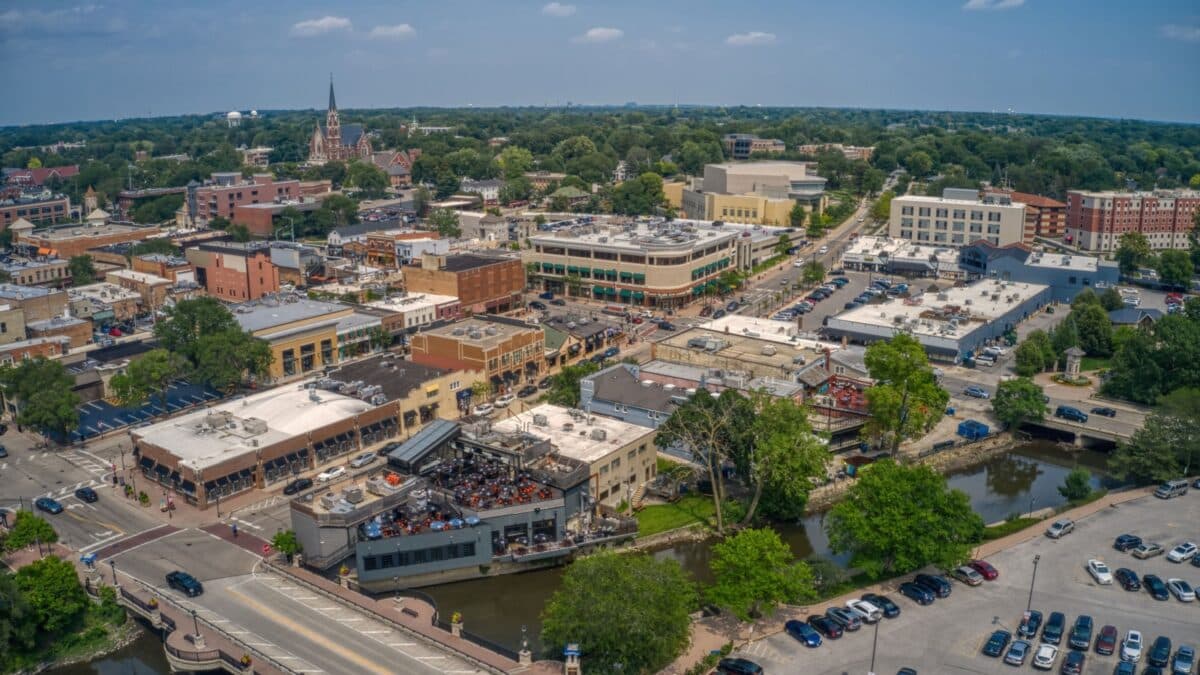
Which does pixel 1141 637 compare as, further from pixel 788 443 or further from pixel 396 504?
pixel 396 504

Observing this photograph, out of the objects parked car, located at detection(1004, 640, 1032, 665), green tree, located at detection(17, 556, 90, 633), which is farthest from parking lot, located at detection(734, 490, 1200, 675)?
green tree, located at detection(17, 556, 90, 633)

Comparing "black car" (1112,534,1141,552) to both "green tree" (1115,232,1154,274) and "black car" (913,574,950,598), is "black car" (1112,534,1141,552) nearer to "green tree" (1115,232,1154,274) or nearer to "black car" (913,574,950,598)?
"black car" (913,574,950,598)

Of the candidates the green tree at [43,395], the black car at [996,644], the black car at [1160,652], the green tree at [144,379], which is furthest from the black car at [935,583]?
the green tree at [43,395]

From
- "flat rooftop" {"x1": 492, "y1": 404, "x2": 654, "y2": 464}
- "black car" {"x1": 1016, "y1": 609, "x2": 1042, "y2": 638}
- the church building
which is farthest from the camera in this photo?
the church building

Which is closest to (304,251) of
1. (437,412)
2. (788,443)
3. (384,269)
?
(384,269)

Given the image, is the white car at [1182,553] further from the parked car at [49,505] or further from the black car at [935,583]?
the parked car at [49,505]

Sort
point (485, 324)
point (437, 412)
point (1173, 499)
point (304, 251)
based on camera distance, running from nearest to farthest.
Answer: point (1173, 499), point (437, 412), point (485, 324), point (304, 251)

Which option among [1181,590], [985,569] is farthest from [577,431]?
[1181,590]
